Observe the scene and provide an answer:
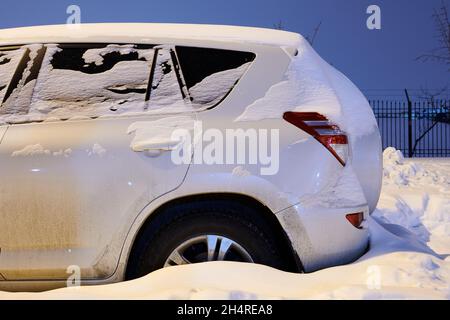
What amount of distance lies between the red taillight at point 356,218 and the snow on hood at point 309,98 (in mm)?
483

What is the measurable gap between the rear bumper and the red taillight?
0.02 meters

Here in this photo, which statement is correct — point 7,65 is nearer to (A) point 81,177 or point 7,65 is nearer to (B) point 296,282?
(A) point 81,177

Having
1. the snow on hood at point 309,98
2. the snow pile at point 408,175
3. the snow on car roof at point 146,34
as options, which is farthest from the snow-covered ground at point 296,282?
the snow pile at point 408,175

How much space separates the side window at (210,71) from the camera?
10.4 feet

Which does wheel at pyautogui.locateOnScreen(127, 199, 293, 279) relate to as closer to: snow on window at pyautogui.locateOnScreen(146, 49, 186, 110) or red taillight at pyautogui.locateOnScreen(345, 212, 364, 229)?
red taillight at pyautogui.locateOnScreen(345, 212, 364, 229)

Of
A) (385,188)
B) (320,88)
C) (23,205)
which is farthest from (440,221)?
(23,205)

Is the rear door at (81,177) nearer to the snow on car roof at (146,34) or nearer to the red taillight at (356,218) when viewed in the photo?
the snow on car roof at (146,34)

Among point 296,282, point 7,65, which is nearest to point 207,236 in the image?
point 296,282

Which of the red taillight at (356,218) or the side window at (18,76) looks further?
the side window at (18,76)

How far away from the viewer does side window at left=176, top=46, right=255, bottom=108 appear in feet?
10.4

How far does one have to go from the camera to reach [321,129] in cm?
305

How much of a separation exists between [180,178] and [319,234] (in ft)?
2.77
